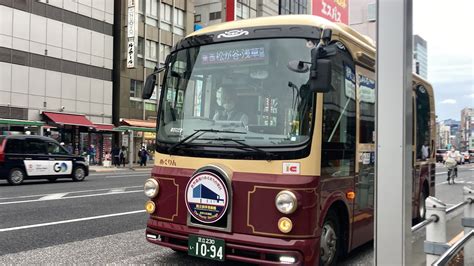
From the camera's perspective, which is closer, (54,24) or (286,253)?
Answer: (286,253)

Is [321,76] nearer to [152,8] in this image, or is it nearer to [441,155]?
[441,155]

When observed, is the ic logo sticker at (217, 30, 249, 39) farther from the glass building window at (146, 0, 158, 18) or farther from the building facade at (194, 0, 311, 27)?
the building facade at (194, 0, 311, 27)

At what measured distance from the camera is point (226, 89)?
16.7 ft

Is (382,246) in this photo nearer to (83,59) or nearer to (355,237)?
(355,237)

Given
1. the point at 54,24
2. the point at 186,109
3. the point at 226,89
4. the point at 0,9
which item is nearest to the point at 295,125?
the point at 226,89

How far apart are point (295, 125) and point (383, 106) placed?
2117mm

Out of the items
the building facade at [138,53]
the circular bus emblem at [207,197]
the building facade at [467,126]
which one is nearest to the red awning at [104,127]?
the building facade at [138,53]

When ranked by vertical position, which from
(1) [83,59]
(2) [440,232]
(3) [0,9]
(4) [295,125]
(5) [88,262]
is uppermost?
(3) [0,9]

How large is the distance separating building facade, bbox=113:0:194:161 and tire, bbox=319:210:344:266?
31.0 metres

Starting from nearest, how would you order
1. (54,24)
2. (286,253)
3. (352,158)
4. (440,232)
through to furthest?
(440,232) → (286,253) → (352,158) → (54,24)

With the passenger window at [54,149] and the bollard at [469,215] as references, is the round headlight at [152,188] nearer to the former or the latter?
the bollard at [469,215]

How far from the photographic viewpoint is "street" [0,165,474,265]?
5.75 meters

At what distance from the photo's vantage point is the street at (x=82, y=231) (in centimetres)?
575

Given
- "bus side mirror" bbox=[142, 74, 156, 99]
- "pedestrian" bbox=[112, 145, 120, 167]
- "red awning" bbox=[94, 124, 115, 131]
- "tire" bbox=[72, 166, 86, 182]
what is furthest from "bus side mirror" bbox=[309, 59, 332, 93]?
"red awning" bbox=[94, 124, 115, 131]
